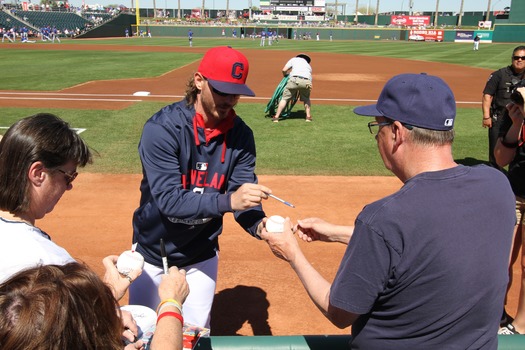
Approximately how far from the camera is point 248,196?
9.46 feet

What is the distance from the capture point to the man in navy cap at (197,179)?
299cm

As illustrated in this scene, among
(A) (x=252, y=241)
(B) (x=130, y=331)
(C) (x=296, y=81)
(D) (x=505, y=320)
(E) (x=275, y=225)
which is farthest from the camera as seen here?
(C) (x=296, y=81)

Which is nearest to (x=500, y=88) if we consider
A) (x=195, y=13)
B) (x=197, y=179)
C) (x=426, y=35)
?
(x=197, y=179)

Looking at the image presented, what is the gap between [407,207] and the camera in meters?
1.85

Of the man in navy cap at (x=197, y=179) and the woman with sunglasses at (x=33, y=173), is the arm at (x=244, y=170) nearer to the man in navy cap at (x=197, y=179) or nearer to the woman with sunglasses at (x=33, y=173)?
the man in navy cap at (x=197, y=179)

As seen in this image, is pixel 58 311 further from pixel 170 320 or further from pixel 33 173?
pixel 33 173

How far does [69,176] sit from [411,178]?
1.68 meters

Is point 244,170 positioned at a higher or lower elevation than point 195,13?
lower

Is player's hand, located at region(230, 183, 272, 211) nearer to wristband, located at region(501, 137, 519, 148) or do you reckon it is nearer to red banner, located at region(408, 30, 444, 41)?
wristband, located at region(501, 137, 519, 148)

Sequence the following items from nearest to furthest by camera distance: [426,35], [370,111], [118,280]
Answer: [370,111], [118,280], [426,35]

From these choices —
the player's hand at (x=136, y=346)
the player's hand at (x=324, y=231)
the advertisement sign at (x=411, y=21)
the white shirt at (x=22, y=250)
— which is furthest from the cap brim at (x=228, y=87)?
the advertisement sign at (x=411, y=21)

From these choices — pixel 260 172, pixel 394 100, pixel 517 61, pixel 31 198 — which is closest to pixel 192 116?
pixel 31 198

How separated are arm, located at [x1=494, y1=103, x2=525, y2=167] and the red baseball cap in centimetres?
245

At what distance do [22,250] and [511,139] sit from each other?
4.08 meters
